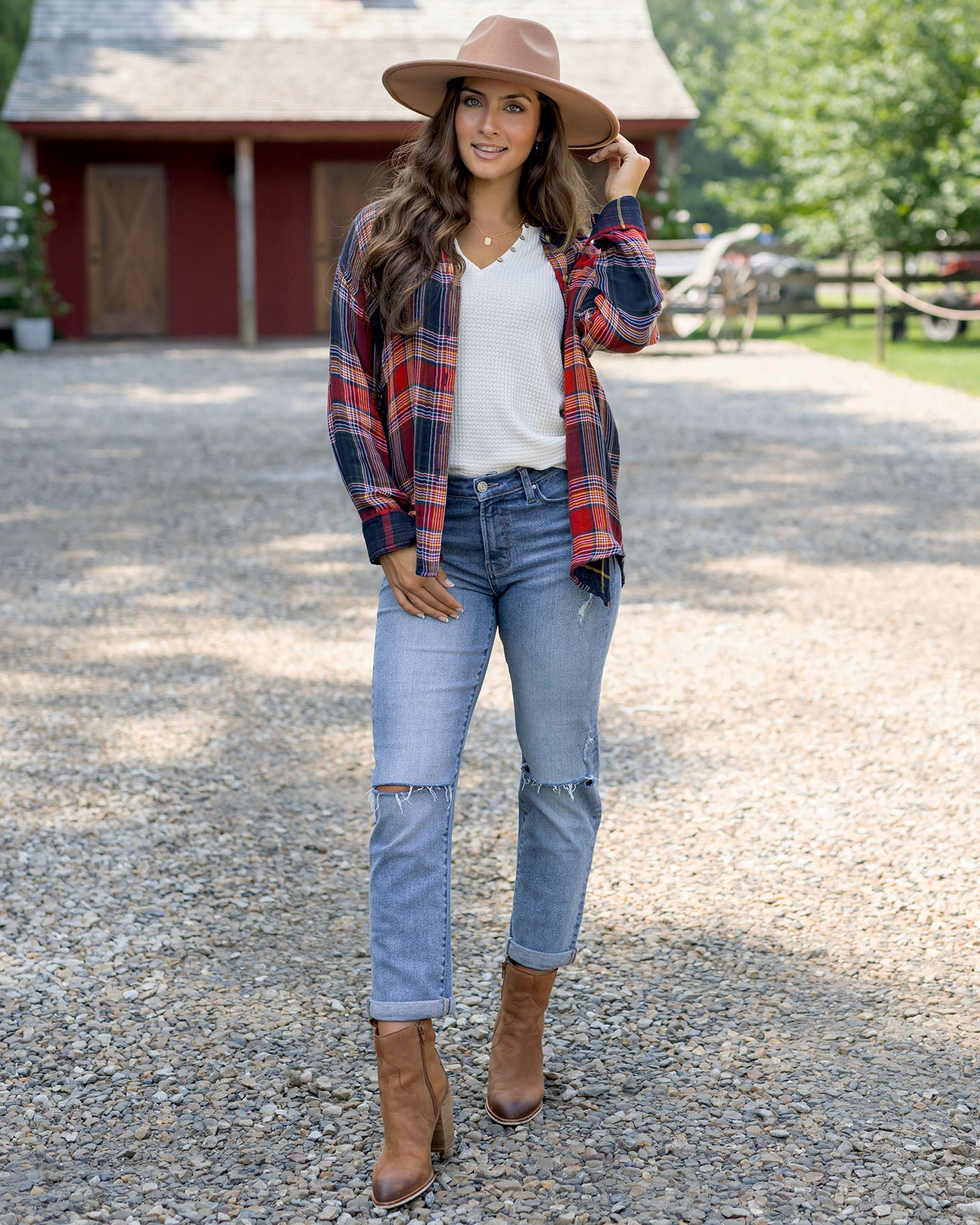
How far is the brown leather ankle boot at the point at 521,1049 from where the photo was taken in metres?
2.57

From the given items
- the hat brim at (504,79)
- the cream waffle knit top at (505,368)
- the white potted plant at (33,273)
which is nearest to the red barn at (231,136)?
the white potted plant at (33,273)

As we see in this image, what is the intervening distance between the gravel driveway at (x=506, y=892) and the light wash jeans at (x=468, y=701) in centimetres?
45

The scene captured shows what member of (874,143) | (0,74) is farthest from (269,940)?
(0,74)

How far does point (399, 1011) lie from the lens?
2.33 m

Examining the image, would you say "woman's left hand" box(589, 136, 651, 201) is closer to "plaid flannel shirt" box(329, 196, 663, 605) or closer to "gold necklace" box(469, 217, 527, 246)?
"plaid flannel shirt" box(329, 196, 663, 605)

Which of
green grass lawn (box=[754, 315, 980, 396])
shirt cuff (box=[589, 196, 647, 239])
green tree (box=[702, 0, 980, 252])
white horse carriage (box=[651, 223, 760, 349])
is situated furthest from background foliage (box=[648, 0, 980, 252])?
shirt cuff (box=[589, 196, 647, 239])

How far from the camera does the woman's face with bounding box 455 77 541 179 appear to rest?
239 cm

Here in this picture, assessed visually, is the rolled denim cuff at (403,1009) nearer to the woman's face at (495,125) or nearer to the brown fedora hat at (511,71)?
the woman's face at (495,125)

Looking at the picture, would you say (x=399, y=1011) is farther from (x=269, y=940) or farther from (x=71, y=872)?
(x=71, y=872)

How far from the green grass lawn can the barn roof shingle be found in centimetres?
363

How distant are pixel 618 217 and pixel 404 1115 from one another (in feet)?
4.91

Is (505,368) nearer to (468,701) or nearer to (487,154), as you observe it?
(487,154)

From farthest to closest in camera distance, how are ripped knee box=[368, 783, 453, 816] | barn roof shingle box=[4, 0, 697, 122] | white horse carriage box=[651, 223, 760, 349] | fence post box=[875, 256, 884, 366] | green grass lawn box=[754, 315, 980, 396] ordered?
barn roof shingle box=[4, 0, 697, 122]
white horse carriage box=[651, 223, 760, 349]
fence post box=[875, 256, 884, 366]
green grass lawn box=[754, 315, 980, 396]
ripped knee box=[368, 783, 453, 816]

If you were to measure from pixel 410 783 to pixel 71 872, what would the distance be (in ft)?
5.40
